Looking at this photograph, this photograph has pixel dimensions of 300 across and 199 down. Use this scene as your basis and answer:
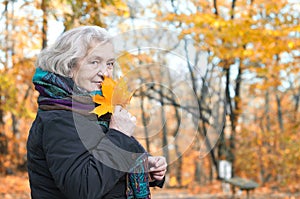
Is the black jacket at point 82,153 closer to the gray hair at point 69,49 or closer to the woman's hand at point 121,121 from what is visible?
the woman's hand at point 121,121

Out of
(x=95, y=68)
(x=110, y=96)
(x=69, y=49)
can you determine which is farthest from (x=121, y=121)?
(x=69, y=49)

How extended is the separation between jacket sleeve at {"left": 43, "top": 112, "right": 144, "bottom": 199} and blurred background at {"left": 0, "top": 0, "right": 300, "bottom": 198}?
172 millimetres

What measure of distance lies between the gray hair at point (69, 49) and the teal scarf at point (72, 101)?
0.03 metres

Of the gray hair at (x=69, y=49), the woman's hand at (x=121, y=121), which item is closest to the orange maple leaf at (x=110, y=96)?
the woman's hand at (x=121, y=121)

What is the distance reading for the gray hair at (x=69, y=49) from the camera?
1.69 m

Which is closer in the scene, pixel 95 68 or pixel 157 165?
pixel 95 68

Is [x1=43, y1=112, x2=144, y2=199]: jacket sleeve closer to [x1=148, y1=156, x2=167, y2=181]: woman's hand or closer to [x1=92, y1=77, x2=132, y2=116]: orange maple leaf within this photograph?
[x1=92, y1=77, x2=132, y2=116]: orange maple leaf

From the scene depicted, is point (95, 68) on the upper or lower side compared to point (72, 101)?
upper

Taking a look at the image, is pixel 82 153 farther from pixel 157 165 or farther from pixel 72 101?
pixel 157 165

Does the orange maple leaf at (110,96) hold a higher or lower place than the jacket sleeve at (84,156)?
higher

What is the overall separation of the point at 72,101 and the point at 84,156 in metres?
0.20

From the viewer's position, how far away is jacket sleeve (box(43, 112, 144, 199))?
151cm

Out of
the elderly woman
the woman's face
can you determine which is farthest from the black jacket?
the woman's face

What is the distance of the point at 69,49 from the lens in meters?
1.69
